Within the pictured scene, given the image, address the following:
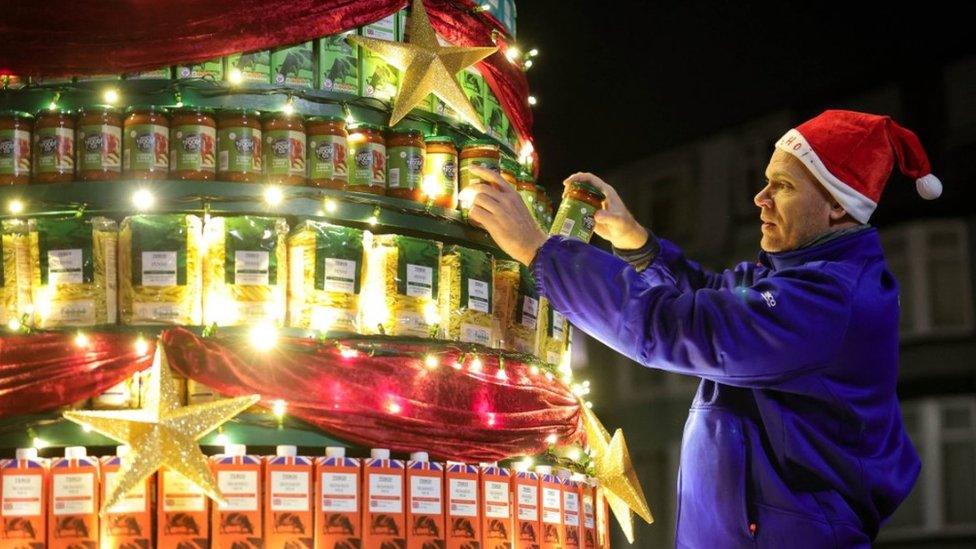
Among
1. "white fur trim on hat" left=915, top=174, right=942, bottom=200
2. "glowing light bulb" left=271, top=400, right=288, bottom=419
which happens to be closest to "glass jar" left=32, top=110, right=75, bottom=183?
"glowing light bulb" left=271, top=400, right=288, bottom=419

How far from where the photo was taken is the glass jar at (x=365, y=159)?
15.0 feet

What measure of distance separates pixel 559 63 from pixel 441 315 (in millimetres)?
6358

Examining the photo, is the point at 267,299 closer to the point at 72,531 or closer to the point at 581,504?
the point at 72,531

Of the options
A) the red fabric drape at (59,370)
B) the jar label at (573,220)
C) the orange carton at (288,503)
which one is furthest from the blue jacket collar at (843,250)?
the red fabric drape at (59,370)

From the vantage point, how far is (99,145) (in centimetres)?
436

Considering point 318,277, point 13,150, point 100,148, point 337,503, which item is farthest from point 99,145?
point 337,503

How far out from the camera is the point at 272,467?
13.5 ft

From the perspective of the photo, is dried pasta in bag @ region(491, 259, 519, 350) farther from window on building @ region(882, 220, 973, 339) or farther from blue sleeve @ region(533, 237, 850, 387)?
window on building @ region(882, 220, 973, 339)

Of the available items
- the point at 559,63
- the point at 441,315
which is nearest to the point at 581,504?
the point at 441,315

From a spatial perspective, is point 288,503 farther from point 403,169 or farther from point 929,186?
point 929,186

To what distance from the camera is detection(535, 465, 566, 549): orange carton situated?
470cm

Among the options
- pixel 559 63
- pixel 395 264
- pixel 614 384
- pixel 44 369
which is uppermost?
pixel 559 63

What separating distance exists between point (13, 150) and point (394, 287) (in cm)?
137

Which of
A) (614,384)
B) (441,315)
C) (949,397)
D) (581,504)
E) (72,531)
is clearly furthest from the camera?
(614,384)
